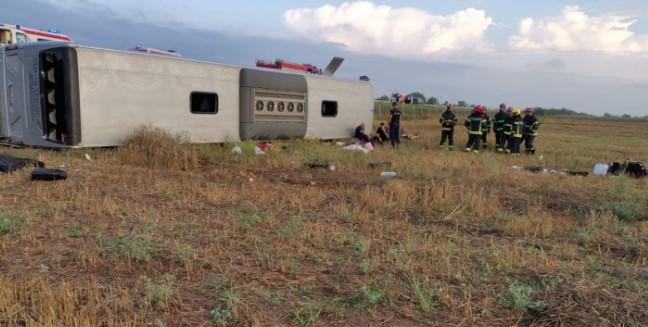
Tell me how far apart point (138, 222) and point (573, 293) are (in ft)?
12.3

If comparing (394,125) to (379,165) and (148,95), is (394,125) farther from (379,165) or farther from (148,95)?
(148,95)

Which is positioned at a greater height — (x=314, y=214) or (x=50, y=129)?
(x=50, y=129)

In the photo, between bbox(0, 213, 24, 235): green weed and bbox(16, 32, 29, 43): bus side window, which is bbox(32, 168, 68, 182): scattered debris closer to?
bbox(0, 213, 24, 235): green weed

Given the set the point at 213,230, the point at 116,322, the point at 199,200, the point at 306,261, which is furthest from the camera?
the point at 199,200

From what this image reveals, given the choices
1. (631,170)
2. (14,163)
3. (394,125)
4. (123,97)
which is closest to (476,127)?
(394,125)

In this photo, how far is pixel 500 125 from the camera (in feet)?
45.9

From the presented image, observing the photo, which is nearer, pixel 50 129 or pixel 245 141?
pixel 50 129

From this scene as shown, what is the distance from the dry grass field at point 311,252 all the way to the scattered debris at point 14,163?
232 mm

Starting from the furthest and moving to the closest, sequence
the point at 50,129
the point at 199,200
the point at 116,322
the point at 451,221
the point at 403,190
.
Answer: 1. the point at 50,129
2. the point at 403,190
3. the point at 199,200
4. the point at 451,221
5. the point at 116,322

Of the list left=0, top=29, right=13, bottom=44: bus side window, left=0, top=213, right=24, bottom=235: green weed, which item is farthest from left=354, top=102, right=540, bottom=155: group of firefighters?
left=0, top=213, right=24, bottom=235: green weed

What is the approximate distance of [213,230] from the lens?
173 inches

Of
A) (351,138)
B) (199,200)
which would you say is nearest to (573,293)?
(199,200)

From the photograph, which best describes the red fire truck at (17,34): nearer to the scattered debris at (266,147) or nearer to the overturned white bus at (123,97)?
the overturned white bus at (123,97)

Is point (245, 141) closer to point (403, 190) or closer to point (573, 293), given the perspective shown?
point (403, 190)
